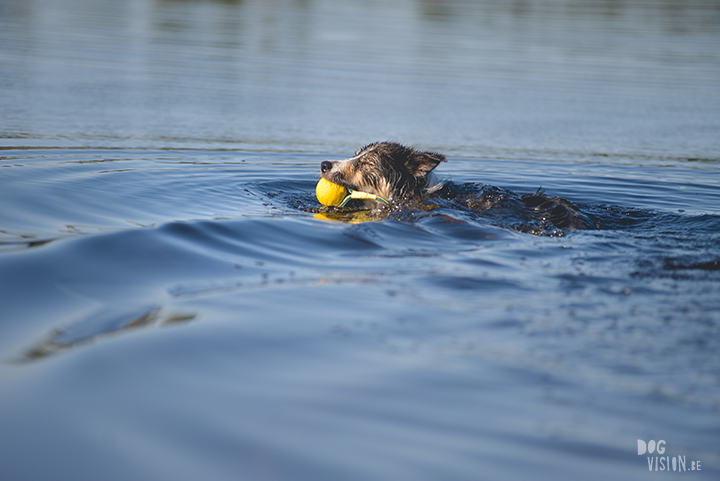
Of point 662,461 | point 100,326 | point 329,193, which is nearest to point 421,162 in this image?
point 329,193

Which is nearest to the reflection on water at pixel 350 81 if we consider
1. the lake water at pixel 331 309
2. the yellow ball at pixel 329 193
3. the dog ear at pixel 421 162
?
the lake water at pixel 331 309

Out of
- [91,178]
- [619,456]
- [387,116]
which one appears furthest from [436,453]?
[387,116]

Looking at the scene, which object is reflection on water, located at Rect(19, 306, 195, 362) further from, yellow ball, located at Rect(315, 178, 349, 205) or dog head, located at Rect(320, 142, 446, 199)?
dog head, located at Rect(320, 142, 446, 199)

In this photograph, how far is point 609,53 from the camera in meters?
22.9

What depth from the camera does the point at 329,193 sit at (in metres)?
7.25

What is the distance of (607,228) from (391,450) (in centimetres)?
469

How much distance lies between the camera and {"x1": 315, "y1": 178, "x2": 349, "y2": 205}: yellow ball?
23.8ft

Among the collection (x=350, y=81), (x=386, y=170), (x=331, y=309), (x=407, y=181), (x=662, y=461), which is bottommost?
(x=662, y=461)

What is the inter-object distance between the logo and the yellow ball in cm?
518

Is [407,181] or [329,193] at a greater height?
[407,181]

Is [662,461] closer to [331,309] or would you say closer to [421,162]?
[331,309]

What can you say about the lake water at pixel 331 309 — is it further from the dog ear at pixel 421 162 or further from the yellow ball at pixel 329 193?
the dog ear at pixel 421 162

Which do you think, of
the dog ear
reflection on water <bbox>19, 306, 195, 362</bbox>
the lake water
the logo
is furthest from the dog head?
the logo

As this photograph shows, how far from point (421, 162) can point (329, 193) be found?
124 cm
